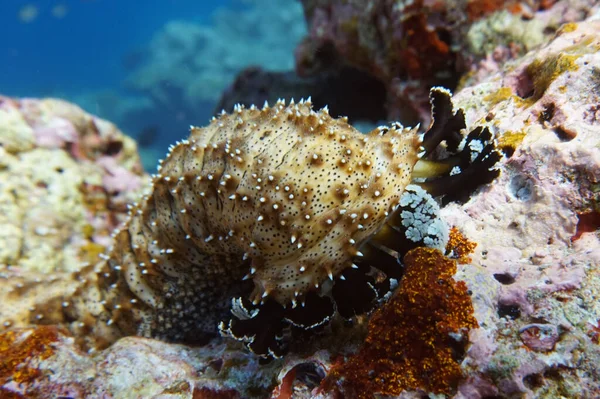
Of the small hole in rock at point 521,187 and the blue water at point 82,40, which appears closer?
the small hole in rock at point 521,187

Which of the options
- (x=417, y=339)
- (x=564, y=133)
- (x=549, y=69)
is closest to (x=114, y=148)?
(x=417, y=339)

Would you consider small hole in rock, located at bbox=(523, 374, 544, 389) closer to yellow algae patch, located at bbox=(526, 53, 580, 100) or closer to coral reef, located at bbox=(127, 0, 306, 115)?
yellow algae patch, located at bbox=(526, 53, 580, 100)

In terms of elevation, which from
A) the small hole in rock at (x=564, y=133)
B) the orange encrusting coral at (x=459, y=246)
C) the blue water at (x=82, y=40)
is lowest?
the orange encrusting coral at (x=459, y=246)

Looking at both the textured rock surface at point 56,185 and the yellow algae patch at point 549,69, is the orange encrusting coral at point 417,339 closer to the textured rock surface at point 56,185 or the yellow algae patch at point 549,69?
the yellow algae patch at point 549,69

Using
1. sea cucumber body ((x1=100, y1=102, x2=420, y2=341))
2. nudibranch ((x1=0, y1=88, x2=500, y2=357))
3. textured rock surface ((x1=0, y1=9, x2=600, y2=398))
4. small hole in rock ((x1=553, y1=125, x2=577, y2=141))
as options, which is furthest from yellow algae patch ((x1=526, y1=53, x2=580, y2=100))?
sea cucumber body ((x1=100, y1=102, x2=420, y2=341))

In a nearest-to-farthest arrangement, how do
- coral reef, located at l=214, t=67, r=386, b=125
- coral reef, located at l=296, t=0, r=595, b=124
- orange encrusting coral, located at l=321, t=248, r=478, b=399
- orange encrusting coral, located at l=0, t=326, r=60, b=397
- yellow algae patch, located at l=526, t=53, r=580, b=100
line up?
orange encrusting coral, located at l=321, t=248, r=478, b=399
orange encrusting coral, located at l=0, t=326, r=60, b=397
yellow algae patch, located at l=526, t=53, r=580, b=100
coral reef, located at l=296, t=0, r=595, b=124
coral reef, located at l=214, t=67, r=386, b=125

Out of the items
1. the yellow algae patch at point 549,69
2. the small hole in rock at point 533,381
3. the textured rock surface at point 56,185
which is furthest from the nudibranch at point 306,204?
the textured rock surface at point 56,185
